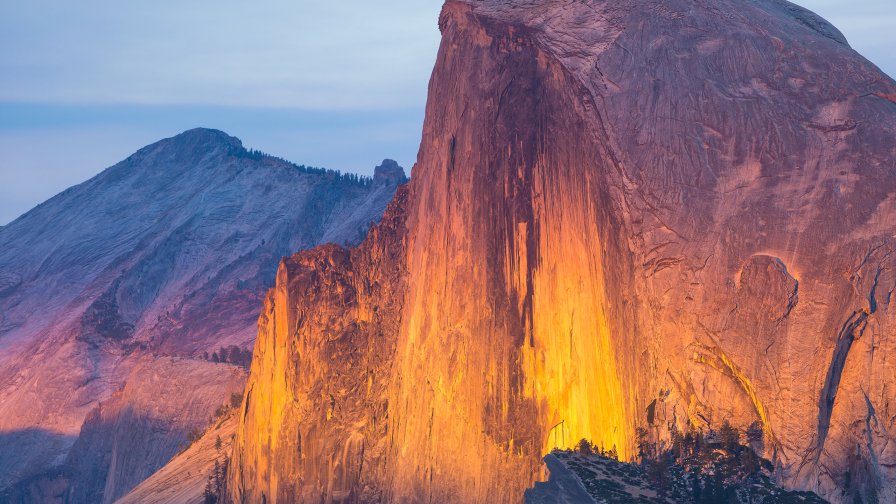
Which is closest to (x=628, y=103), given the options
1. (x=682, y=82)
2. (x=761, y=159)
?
(x=682, y=82)

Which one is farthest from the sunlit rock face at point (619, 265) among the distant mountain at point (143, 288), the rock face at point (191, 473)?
the distant mountain at point (143, 288)

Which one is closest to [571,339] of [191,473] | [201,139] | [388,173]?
[191,473]

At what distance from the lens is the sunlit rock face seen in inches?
2072

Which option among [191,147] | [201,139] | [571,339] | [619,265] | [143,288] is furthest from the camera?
[201,139]

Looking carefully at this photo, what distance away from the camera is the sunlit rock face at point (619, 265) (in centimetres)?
5262

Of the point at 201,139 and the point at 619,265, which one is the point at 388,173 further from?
the point at 619,265

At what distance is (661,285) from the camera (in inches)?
2223

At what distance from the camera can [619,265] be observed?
194ft

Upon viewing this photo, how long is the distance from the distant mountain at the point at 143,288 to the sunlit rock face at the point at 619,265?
161ft

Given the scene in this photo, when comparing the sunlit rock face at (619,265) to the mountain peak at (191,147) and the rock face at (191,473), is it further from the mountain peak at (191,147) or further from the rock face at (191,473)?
the mountain peak at (191,147)

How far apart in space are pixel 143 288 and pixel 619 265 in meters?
118

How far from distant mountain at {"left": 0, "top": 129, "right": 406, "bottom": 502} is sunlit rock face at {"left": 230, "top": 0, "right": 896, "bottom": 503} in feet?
161

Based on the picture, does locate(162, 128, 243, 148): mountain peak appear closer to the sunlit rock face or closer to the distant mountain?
the distant mountain

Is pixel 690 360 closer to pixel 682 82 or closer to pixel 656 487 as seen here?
pixel 656 487
